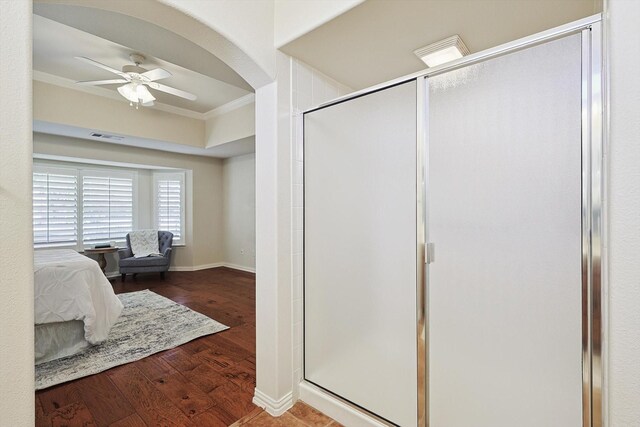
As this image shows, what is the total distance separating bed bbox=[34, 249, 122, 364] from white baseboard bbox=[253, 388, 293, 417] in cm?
174

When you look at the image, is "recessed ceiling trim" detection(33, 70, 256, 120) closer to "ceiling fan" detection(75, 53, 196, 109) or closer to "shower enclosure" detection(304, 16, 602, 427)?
"ceiling fan" detection(75, 53, 196, 109)

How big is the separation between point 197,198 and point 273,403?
5.10m

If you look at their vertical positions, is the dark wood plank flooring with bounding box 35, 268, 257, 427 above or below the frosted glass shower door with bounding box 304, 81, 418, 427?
below

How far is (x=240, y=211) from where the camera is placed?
244 inches

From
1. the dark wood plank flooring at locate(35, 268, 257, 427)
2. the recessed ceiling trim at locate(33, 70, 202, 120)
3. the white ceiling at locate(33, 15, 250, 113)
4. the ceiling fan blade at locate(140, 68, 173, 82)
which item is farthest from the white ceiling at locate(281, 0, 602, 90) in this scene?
the recessed ceiling trim at locate(33, 70, 202, 120)

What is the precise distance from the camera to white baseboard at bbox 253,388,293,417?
1850mm

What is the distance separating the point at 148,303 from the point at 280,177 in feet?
10.7

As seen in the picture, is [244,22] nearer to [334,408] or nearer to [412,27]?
[412,27]

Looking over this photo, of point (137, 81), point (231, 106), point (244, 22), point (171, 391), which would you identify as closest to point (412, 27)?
point (244, 22)

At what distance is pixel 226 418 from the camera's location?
1812 mm

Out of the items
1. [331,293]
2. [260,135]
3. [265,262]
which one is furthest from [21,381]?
[260,135]

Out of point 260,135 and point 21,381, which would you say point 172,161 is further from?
point 21,381

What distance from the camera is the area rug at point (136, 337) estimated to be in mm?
2348

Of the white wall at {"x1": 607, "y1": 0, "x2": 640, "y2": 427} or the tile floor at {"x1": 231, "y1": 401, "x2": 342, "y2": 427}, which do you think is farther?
the tile floor at {"x1": 231, "y1": 401, "x2": 342, "y2": 427}
